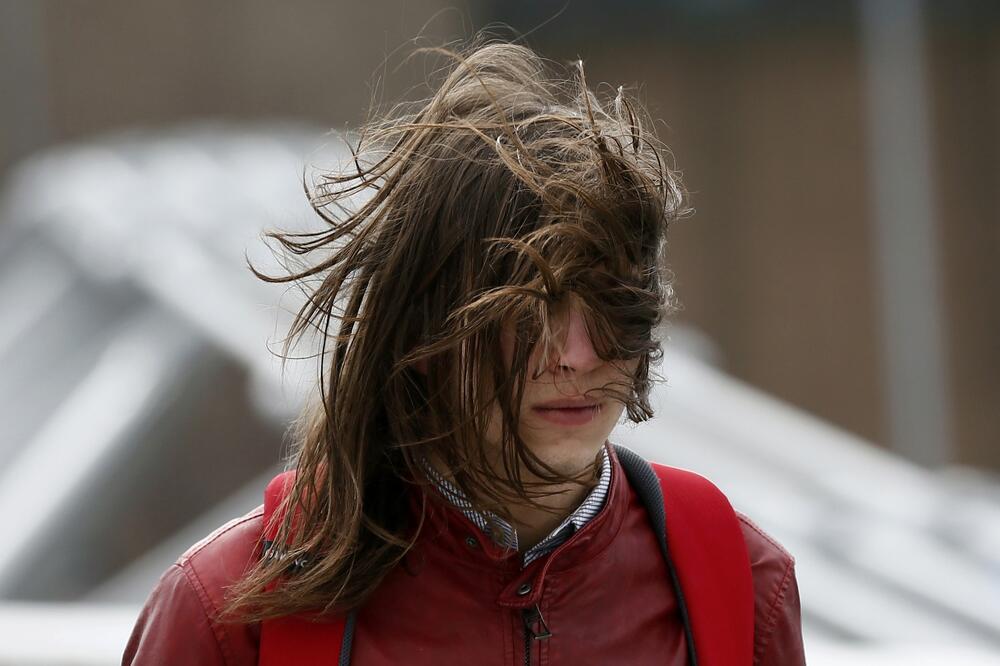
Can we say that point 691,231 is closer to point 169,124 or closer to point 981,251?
point 981,251

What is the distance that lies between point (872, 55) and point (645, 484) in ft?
38.7

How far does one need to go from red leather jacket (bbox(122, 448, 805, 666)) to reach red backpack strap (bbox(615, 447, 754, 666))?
0.03 meters

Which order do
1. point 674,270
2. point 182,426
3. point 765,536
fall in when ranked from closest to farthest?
point 765,536 < point 182,426 < point 674,270

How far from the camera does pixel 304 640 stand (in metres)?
1.68

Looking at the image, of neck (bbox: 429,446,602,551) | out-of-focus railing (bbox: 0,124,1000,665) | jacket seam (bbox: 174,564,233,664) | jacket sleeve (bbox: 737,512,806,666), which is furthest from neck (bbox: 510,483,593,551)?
out-of-focus railing (bbox: 0,124,1000,665)

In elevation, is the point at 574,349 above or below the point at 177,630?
above

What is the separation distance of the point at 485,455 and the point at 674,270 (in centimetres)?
1163

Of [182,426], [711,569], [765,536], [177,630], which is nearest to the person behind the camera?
[177,630]

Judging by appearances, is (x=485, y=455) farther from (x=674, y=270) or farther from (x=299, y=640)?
(x=674, y=270)

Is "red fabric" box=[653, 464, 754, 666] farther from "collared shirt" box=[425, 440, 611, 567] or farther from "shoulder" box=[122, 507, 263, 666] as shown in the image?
"shoulder" box=[122, 507, 263, 666]

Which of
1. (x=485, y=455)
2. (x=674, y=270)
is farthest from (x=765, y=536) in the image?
(x=674, y=270)

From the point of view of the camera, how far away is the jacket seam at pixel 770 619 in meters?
1.82

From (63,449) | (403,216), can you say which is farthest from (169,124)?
(403,216)

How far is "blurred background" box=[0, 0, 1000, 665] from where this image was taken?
4820 mm
